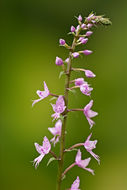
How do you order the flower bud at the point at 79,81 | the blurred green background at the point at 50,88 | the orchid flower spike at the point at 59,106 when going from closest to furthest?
the orchid flower spike at the point at 59,106 < the flower bud at the point at 79,81 < the blurred green background at the point at 50,88

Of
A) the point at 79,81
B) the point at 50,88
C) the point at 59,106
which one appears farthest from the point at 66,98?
the point at 50,88

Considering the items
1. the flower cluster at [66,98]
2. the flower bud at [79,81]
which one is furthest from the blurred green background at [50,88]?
the flower bud at [79,81]

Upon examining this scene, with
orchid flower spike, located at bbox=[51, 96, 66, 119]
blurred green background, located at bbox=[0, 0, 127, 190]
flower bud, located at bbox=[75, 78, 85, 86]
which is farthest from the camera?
blurred green background, located at bbox=[0, 0, 127, 190]

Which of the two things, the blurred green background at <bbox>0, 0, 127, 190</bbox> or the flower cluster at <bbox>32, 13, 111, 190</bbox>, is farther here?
the blurred green background at <bbox>0, 0, 127, 190</bbox>

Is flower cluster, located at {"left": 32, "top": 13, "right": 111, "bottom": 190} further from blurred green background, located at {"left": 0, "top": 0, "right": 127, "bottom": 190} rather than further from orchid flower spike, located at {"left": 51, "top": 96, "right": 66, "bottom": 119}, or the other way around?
blurred green background, located at {"left": 0, "top": 0, "right": 127, "bottom": 190}

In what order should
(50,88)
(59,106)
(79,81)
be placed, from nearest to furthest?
(59,106)
(79,81)
(50,88)

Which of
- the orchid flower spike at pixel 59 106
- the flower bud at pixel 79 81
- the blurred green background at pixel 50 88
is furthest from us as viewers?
the blurred green background at pixel 50 88

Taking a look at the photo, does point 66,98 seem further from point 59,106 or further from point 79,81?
point 79,81

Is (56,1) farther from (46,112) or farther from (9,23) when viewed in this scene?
(46,112)

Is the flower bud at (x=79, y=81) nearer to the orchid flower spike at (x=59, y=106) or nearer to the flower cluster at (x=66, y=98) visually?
the flower cluster at (x=66, y=98)

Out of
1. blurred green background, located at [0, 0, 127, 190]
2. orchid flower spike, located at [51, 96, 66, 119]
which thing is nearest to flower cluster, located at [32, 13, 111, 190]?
orchid flower spike, located at [51, 96, 66, 119]
